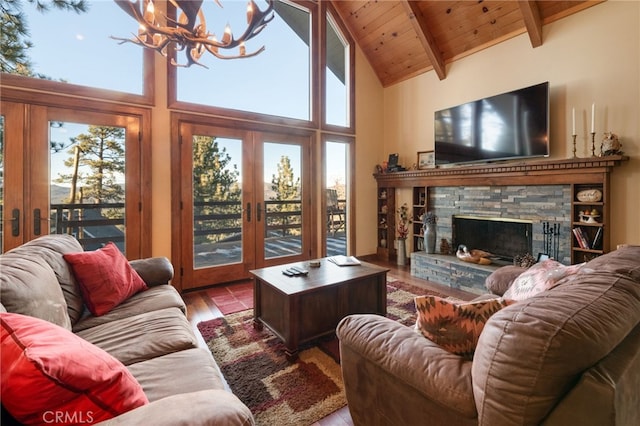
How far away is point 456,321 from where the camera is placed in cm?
111

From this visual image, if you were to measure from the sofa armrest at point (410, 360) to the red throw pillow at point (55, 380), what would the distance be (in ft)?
2.61

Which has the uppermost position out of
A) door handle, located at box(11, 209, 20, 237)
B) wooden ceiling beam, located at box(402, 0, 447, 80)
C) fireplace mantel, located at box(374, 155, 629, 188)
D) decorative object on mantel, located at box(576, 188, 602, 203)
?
wooden ceiling beam, located at box(402, 0, 447, 80)

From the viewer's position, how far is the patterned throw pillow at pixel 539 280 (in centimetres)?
126

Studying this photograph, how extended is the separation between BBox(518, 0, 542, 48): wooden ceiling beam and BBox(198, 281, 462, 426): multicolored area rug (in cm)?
344

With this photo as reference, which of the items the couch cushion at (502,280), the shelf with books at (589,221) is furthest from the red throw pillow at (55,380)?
the shelf with books at (589,221)

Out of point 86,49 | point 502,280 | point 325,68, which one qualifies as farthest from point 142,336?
point 325,68

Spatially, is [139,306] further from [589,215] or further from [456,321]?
[589,215]

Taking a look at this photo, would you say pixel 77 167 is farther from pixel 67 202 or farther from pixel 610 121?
pixel 610 121

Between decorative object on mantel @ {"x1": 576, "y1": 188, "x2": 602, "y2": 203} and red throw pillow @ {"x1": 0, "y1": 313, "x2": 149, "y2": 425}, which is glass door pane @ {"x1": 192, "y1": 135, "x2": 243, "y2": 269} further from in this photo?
decorative object on mantel @ {"x1": 576, "y1": 188, "x2": 602, "y2": 203}

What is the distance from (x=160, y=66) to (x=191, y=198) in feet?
5.17

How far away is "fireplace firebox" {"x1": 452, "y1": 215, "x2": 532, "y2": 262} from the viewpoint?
3551mm

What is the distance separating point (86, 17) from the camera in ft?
10.2

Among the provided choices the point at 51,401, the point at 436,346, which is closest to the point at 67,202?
the point at 51,401

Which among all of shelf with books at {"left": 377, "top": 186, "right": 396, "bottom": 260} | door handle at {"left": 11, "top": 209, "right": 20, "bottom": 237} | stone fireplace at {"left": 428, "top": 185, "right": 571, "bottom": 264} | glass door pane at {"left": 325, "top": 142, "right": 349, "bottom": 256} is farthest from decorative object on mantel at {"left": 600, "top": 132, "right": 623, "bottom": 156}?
door handle at {"left": 11, "top": 209, "right": 20, "bottom": 237}
